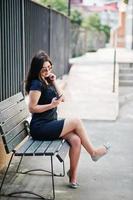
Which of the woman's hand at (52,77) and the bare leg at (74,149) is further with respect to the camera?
the woman's hand at (52,77)

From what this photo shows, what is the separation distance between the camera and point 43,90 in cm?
535

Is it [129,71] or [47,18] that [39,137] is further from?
[129,71]

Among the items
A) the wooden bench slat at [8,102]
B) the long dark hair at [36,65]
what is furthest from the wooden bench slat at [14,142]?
A: the long dark hair at [36,65]

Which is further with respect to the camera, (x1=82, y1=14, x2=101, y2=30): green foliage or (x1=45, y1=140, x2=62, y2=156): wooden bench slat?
(x1=82, y1=14, x2=101, y2=30): green foliage

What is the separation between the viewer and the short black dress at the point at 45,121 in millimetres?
5277

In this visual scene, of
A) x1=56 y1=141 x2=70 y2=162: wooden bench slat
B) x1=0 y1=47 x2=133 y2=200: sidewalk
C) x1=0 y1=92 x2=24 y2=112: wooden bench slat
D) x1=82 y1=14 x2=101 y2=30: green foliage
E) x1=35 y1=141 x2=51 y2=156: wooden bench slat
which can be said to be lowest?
x1=0 y1=47 x2=133 y2=200: sidewalk

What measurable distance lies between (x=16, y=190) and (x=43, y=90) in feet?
3.88

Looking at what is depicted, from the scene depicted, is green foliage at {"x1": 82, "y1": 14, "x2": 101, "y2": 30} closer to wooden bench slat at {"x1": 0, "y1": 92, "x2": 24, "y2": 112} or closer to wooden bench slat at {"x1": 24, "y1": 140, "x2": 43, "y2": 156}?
wooden bench slat at {"x1": 0, "y1": 92, "x2": 24, "y2": 112}

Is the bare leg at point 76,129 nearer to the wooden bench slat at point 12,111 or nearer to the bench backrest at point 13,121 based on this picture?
the bench backrest at point 13,121

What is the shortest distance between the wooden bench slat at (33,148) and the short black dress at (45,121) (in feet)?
0.35

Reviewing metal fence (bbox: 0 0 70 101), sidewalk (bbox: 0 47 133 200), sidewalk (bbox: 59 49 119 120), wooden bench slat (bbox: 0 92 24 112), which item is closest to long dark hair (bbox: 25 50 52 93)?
wooden bench slat (bbox: 0 92 24 112)

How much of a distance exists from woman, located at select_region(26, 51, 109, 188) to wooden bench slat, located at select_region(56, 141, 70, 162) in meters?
0.11

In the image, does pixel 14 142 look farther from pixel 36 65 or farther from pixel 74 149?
pixel 36 65

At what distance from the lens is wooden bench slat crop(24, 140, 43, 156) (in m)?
4.82
